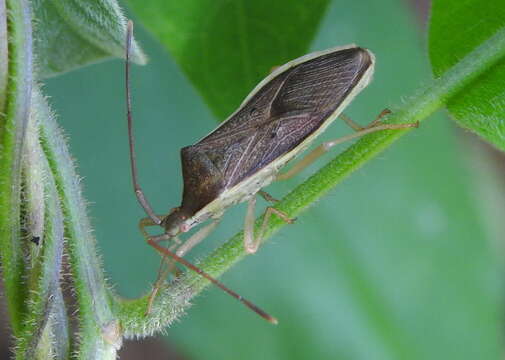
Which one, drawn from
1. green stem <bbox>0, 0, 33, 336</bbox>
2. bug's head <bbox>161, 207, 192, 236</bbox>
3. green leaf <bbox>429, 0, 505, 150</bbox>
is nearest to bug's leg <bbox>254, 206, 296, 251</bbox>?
green leaf <bbox>429, 0, 505, 150</bbox>

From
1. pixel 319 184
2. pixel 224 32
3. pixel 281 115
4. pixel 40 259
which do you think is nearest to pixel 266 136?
pixel 281 115

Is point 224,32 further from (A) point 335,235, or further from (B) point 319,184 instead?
(A) point 335,235

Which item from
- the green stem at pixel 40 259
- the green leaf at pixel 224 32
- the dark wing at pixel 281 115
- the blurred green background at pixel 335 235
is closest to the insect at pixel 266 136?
the dark wing at pixel 281 115

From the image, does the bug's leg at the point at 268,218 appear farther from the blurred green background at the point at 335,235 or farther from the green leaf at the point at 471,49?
the blurred green background at the point at 335,235

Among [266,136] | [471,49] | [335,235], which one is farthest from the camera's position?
[335,235]

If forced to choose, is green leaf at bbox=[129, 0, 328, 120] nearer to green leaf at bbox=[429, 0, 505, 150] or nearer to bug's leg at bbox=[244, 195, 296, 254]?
green leaf at bbox=[429, 0, 505, 150]
